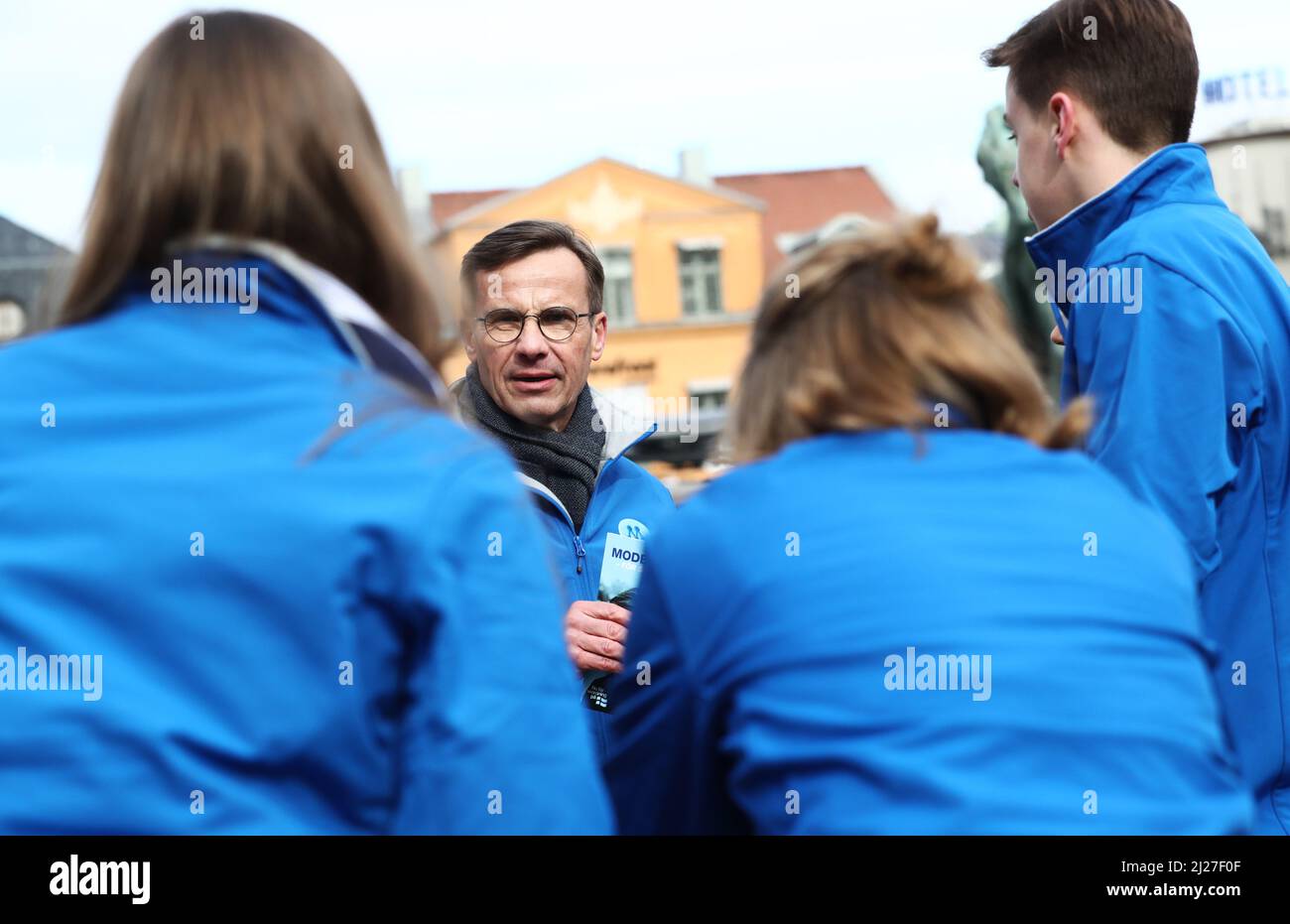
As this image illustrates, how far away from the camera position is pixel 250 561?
4.24 ft

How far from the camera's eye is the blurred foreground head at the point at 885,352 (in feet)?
5.18

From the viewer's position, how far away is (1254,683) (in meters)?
2.36

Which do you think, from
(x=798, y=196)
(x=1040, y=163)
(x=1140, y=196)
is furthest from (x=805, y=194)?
(x=1140, y=196)

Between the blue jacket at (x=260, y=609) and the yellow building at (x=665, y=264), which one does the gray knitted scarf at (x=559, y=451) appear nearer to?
the blue jacket at (x=260, y=609)

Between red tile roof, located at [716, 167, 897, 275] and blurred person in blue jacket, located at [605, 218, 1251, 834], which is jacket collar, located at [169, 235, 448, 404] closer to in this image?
blurred person in blue jacket, located at [605, 218, 1251, 834]

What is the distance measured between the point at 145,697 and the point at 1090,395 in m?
1.69

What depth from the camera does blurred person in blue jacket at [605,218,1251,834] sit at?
1406 millimetres

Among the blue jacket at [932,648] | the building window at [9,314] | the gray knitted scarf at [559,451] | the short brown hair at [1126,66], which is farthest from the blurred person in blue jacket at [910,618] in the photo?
the building window at [9,314]

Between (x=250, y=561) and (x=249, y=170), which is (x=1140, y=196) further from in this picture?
(x=250, y=561)

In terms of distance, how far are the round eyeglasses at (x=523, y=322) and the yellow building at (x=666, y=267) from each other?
40077 millimetres

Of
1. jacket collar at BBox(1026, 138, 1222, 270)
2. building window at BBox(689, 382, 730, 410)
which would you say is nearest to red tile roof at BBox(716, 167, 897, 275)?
building window at BBox(689, 382, 730, 410)

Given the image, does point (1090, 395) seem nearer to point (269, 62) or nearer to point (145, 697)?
point (269, 62)

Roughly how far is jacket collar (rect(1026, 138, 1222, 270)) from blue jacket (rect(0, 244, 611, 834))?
1651 mm

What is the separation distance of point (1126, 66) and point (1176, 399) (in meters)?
0.75
